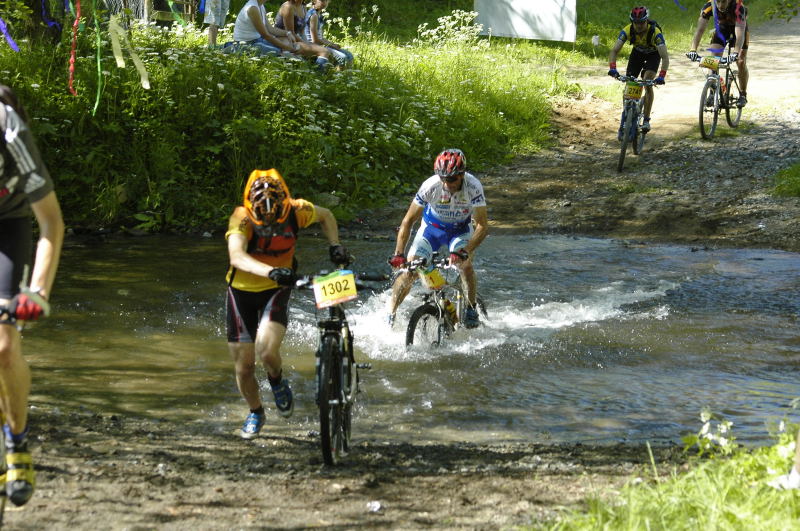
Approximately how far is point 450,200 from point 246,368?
11.2 ft

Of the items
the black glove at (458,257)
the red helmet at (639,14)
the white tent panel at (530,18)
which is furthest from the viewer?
the white tent panel at (530,18)

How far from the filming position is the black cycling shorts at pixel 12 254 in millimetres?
4605

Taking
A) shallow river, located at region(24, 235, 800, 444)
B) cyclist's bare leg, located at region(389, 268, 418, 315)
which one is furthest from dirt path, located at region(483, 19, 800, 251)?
cyclist's bare leg, located at region(389, 268, 418, 315)

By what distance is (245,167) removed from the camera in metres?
14.4

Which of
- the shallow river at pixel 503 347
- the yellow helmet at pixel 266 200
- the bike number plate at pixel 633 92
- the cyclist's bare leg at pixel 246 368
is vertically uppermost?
the yellow helmet at pixel 266 200

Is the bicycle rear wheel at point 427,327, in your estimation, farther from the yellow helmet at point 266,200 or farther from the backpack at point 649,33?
the backpack at point 649,33

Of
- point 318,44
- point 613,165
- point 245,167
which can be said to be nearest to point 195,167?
point 245,167

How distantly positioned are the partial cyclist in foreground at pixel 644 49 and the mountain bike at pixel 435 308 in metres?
7.08

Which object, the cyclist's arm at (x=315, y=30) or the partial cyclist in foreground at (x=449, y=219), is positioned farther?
the cyclist's arm at (x=315, y=30)

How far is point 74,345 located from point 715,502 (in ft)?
19.9

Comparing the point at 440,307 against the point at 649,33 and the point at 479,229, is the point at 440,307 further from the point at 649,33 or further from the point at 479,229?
the point at 649,33

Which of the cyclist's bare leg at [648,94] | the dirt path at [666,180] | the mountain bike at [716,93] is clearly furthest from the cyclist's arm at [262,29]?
the mountain bike at [716,93]

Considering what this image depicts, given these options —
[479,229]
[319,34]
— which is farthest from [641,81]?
[479,229]

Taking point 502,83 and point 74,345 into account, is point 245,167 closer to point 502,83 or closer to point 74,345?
point 74,345
